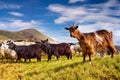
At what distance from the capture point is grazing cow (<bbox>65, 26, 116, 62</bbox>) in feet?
60.4

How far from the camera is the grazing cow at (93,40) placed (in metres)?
18.4

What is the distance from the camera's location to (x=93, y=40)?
63.7 feet

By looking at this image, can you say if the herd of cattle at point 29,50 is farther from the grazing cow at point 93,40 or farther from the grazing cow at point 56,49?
the grazing cow at point 93,40

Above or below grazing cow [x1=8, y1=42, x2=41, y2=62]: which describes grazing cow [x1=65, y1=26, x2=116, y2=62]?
above

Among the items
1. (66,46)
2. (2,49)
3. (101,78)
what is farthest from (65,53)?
(101,78)

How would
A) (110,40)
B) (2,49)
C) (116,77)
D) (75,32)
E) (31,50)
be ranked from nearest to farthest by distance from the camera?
(116,77)
(75,32)
(110,40)
(31,50)
(2,49)

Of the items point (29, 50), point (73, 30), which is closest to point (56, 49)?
point (29, 50)

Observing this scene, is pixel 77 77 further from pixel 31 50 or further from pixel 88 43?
pixel 31 50

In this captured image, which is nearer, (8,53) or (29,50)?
(29,50)

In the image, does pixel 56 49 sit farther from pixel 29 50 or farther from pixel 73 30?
pixel 73 30

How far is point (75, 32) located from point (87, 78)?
330cm

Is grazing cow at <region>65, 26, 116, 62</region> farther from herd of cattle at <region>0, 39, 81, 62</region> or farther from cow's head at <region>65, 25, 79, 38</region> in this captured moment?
herd of cattle at <region>0, 39, 81, 62</region>

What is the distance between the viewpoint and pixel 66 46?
35781 mm

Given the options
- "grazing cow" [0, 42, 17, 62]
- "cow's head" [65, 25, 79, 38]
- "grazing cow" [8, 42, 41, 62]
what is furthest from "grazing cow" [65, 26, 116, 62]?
"grazing cow" [0, 42, 17, 62]
